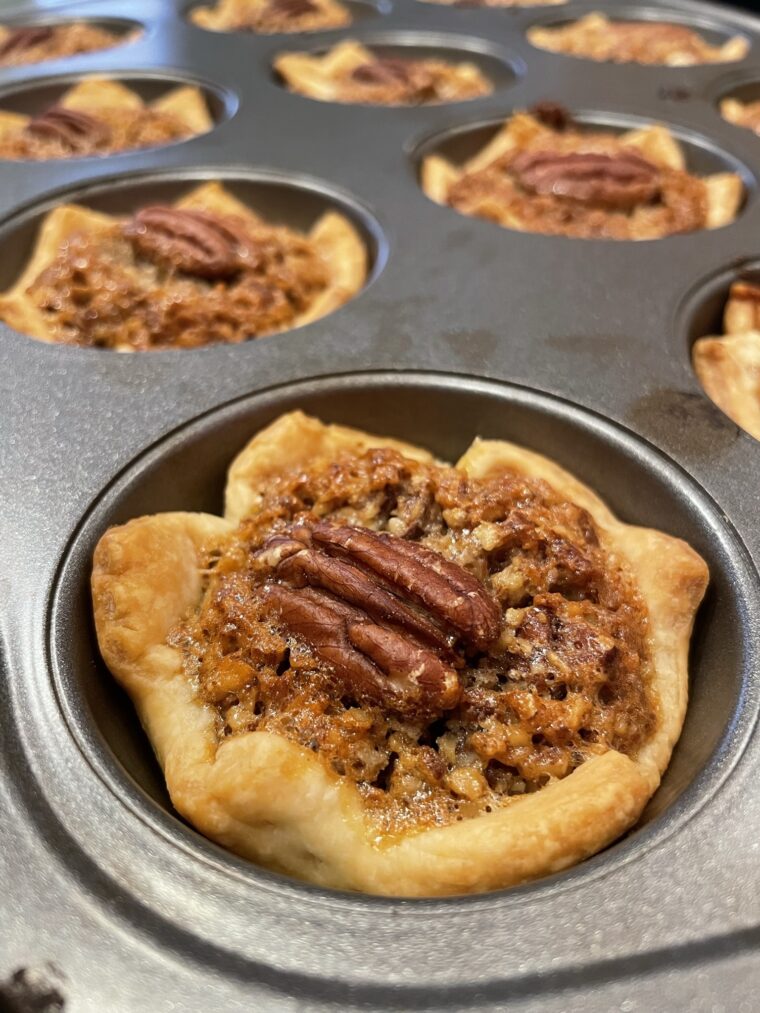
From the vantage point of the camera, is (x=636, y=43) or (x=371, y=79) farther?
(x=636, y=43)

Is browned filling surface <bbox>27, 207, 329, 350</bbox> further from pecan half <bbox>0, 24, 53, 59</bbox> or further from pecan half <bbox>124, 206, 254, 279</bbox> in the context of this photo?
pecan half <bbox>0, 24, 53, 59</bbox>

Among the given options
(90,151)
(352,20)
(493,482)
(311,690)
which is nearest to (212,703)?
(311,690)

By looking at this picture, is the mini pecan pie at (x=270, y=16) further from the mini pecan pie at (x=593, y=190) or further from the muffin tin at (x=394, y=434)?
the mini pecan pie at (x=593, y=190)

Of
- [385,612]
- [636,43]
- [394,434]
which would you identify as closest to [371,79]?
[636,43]

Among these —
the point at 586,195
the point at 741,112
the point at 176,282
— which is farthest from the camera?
the point at 741,112

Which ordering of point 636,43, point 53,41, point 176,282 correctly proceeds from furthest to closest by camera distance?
1. point 53,41
2. point 636,43
3. point 176,282

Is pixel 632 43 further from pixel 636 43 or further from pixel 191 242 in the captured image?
pixel 191 242
